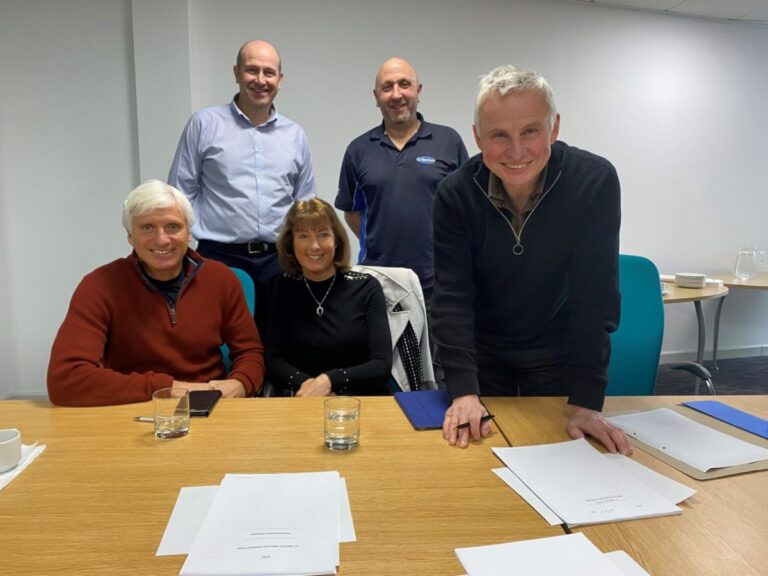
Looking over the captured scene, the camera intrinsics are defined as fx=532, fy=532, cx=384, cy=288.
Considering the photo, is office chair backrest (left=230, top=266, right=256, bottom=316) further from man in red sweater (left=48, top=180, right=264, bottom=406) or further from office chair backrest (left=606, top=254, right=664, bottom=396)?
office chair backrest (left=606, top=254, right=664, bottom=396)

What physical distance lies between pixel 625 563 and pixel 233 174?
2276 millimetres

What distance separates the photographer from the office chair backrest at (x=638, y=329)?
1.91 meters

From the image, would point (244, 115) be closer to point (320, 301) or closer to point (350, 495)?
point (320, 301)

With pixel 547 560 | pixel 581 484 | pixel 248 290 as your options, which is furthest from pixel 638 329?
pixel 248 290

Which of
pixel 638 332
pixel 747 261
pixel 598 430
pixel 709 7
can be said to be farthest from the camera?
pixel 747 261

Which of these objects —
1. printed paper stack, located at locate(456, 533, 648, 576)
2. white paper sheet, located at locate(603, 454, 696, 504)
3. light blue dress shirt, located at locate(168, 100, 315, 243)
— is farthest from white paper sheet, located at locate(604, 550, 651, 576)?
light blue dress shirt, located at locate(168, 100, 315, 243)

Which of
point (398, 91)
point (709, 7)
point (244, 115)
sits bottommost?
point (244, 115)

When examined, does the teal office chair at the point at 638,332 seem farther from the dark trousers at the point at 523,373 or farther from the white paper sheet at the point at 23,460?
the white paper sheet at the point at 23,460

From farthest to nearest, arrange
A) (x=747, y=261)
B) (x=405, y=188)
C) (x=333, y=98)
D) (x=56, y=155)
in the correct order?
(x=747, y=261)
(x=333, y=98)
(x=56, y=155)
(x=405, y=188)

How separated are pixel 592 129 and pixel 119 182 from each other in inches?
141

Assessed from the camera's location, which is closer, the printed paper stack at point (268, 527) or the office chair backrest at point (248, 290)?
the printed paper stack at point (268, 527)

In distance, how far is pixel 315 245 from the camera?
6.48 ft

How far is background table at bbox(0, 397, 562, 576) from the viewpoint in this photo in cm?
81

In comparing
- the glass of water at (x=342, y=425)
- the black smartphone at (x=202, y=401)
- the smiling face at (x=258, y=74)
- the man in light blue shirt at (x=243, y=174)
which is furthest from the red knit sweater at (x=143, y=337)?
the smiling face at (x=258, y=74)
